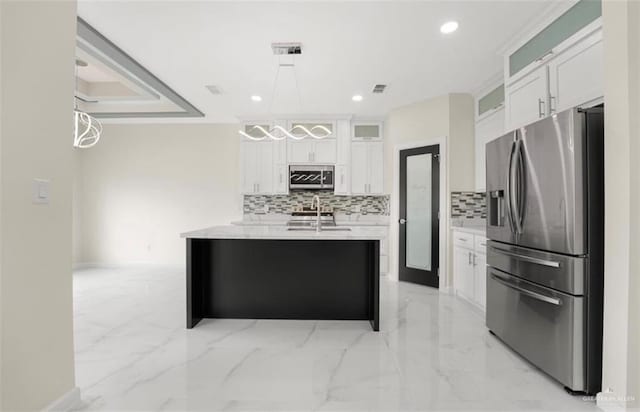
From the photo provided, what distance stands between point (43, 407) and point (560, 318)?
285 cm

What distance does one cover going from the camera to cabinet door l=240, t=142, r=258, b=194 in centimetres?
582

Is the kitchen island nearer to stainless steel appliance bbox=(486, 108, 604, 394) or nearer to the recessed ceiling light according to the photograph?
stainless steel appliance bbox=(486, 108, 604, 394)

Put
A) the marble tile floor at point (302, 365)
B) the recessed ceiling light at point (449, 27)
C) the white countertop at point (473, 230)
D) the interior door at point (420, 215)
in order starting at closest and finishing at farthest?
1. the marble tile floor at point (302, 365)
2. the recessed ceiling light at point (449, 27)
3. the white countertop at point (473, 230)
4. the interior door at point (420, 215)

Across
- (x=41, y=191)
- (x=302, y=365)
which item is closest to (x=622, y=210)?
(x=302, y=365)

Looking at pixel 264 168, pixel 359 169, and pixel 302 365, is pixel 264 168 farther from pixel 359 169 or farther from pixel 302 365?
pixel 302 365

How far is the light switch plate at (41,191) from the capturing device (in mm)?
1593

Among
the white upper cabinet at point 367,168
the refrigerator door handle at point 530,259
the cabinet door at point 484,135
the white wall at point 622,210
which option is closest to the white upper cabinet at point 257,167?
the white upper cabinet at point 367,168

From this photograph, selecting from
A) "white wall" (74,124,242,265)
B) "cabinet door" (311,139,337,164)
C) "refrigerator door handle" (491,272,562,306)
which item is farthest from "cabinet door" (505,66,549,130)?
"white wall" (74,124,242,265)

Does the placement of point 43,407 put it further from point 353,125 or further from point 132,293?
point 353,125

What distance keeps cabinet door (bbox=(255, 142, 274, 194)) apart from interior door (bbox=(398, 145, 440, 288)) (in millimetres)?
2182

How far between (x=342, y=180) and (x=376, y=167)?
61 centimetres

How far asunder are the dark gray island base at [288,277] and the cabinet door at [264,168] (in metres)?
2.63

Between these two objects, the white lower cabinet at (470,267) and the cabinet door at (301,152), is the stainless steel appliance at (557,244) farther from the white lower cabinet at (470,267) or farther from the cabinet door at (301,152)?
the cabinet door at (301,152)

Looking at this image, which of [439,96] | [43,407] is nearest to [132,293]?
[43,407]
